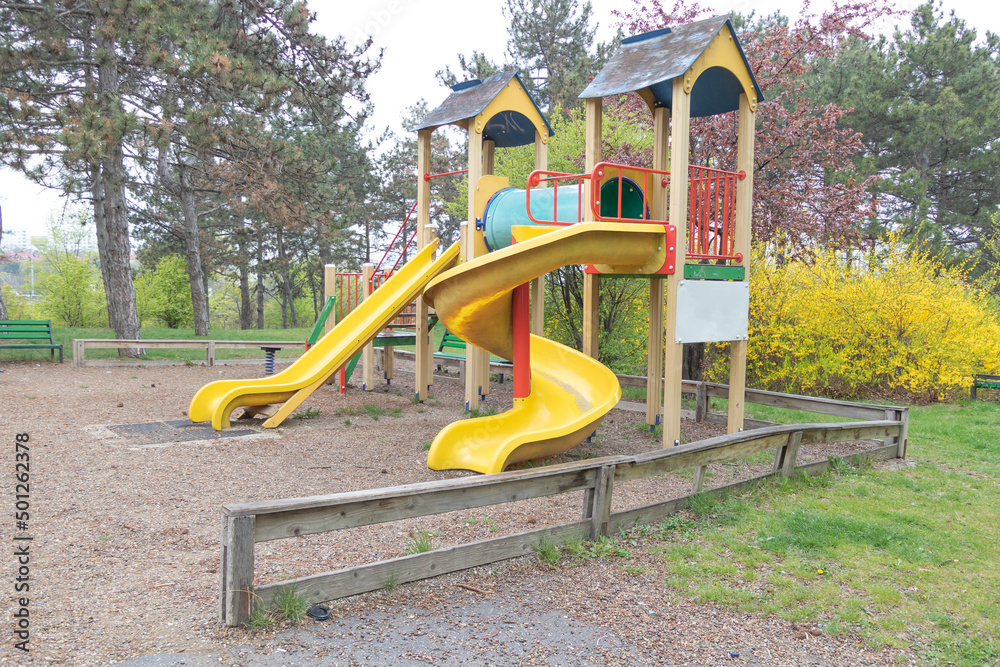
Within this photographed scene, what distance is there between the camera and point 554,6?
2852 centimetres

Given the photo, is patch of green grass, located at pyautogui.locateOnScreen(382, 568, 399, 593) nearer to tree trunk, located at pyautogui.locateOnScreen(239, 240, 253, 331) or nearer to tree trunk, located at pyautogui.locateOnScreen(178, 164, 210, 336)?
tree trunk, located at pyautogui.locateOnScreen(178, 164, 210, 336)

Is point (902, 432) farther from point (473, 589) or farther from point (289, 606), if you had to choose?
point (289, 606)

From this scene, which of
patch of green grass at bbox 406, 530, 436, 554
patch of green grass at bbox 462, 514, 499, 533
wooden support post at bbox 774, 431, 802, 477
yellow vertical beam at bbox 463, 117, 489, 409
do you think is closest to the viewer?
patch of green grass at bbox 406, 530, 436, 554

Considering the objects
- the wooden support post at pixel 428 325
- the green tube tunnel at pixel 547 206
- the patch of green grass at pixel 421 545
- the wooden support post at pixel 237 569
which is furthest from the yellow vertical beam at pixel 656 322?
the wooden support post at pixel 237 569

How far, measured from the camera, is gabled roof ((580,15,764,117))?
21.9ft

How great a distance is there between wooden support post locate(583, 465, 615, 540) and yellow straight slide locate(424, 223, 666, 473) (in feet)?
4.37

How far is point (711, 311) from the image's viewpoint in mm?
7070

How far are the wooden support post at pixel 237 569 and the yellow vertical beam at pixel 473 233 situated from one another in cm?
556

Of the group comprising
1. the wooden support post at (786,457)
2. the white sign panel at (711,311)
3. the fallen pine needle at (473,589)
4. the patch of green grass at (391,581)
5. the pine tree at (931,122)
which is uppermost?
the pine tree at (931,122)

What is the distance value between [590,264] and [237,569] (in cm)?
497

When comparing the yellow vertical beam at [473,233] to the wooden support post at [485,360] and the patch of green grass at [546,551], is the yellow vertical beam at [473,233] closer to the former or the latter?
the wooden support post at [485,360]

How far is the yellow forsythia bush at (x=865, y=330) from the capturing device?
32.9ft

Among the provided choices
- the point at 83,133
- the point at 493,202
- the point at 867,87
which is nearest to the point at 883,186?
the point at 867,87

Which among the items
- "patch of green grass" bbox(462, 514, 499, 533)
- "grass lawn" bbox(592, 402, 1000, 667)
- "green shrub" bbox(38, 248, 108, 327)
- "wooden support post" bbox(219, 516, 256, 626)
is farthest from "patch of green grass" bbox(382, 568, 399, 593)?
"green shrub" bbox(38, 248, 108, 327)
